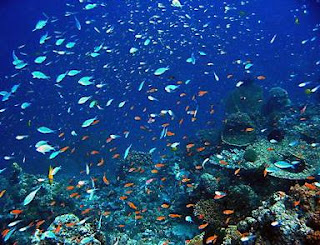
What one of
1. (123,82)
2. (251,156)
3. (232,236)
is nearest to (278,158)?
(251,156)

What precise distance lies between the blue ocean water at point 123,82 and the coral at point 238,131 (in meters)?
1.94

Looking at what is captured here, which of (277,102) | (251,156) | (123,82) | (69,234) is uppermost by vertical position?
(69,234)

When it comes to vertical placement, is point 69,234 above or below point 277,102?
above

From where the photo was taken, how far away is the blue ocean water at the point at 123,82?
16547mm

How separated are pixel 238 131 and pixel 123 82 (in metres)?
35.0

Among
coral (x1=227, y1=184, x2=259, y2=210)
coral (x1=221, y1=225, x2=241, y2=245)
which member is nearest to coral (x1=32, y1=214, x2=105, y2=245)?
coral (x1=221, y1=225, x2=241, y2=245)

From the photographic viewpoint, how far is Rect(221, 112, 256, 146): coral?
11.6m

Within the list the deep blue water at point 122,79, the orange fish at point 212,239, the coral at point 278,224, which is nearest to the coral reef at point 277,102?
the deep blue water at point 122,79

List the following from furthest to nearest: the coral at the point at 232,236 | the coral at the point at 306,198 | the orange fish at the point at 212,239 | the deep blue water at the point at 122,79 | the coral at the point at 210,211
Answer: the deep blue water at the point at 122,79
the coral at the point at 210,211
the orange fish at the point at 212,239
the coral at the point at 232,236
the coral at the point at 306,198

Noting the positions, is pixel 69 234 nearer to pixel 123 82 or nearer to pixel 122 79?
pixel 123 82

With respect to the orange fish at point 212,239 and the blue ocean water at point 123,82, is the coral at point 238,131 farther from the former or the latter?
the orange fish at point 212,239

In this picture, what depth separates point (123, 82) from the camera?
1773 inches

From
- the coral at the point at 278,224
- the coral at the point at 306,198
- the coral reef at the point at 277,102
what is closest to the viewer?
the coral at the point at 278,224

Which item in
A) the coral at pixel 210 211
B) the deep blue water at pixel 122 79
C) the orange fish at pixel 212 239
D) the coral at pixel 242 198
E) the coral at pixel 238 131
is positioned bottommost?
the deep blue water at pixel 122 79
